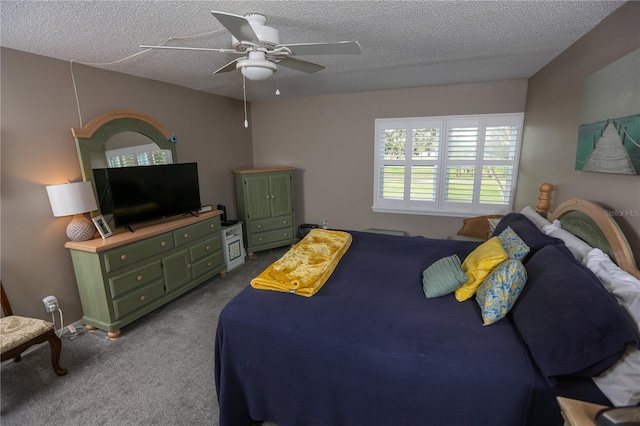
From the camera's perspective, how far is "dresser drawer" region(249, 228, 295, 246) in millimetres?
4398

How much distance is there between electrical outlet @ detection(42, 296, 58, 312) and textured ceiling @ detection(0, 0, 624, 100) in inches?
79.2

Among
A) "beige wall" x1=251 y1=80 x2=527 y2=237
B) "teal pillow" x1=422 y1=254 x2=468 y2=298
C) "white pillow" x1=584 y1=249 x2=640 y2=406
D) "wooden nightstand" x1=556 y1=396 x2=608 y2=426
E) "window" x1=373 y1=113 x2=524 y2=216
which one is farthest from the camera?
"beige wall" x1=251 y1=80 x2=527 y2=237

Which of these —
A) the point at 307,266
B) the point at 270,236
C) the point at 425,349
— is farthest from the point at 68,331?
the point at 425,349

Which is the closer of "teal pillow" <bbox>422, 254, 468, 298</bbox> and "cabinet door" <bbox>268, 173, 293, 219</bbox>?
"teal pillow" <bbox>422, 254, 468, 298</bbox>

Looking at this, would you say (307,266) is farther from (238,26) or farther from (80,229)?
(80,229)

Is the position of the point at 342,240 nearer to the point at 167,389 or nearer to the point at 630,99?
the point at 167,389

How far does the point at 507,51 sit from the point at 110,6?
2947mm

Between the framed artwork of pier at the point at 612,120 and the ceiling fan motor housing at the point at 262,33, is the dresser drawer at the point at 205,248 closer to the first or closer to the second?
the ceiling fan motor housing at the point at 262,33

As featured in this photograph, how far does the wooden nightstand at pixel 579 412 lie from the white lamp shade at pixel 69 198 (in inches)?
129

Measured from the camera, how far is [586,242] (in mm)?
1810

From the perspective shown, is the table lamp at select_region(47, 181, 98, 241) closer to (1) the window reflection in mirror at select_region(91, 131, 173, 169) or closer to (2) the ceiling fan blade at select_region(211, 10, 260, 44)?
(1) the window reflection in mirror at select_region(91, 131, 173, 169)

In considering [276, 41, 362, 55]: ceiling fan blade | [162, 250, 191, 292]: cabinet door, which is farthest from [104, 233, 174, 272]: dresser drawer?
[276, 41, 362, 55]: ceiling fan blade

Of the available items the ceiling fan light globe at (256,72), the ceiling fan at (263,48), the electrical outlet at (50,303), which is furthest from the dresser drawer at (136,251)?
the ceiling fan light globe at (256,72)

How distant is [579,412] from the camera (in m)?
0.97
